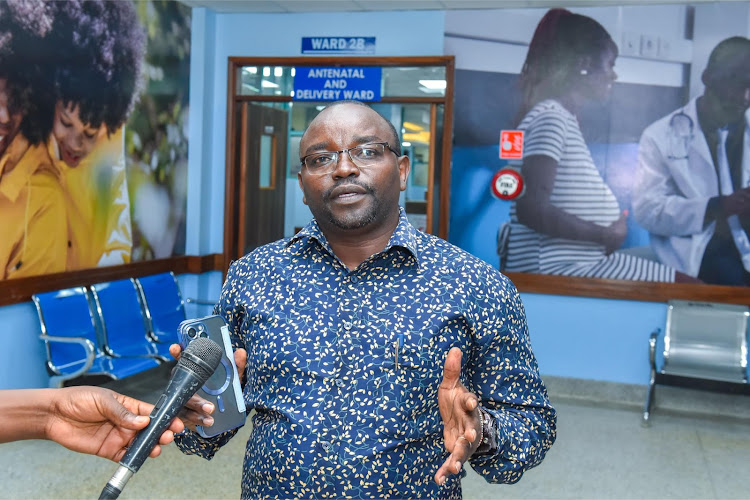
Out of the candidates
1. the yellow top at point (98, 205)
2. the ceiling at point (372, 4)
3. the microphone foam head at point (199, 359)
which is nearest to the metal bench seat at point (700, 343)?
the ceiling at point (372, 4)

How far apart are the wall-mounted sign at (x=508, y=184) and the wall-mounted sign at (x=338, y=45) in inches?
54.2

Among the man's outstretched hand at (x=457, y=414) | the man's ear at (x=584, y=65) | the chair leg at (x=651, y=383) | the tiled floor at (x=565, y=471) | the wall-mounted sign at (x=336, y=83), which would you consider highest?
the man's ear at (x=584, y=65)

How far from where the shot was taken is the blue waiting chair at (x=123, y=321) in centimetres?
463

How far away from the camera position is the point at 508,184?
217 inches

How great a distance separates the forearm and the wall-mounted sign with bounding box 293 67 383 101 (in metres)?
4.73

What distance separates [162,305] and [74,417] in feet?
13.9

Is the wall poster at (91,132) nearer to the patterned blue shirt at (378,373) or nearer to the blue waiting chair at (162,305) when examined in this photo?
the blue waiting chair at (162,305)

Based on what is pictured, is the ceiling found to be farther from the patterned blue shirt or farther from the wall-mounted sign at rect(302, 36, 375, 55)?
the patterned blue shirt

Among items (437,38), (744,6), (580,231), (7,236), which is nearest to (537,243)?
(580,231)

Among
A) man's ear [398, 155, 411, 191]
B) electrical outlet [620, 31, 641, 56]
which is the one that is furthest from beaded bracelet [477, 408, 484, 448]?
electrical outlet [620, 31, 641, 56]

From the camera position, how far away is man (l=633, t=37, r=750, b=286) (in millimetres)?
5098

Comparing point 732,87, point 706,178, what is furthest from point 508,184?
point 732,87

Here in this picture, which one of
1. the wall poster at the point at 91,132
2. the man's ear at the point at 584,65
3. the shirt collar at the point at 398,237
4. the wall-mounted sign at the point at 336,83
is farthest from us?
the wall-mounted sign at the point at 336,83

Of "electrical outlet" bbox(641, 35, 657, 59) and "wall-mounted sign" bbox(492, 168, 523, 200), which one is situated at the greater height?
"electrical outlet" bbox(641, 35, 657, 59)
